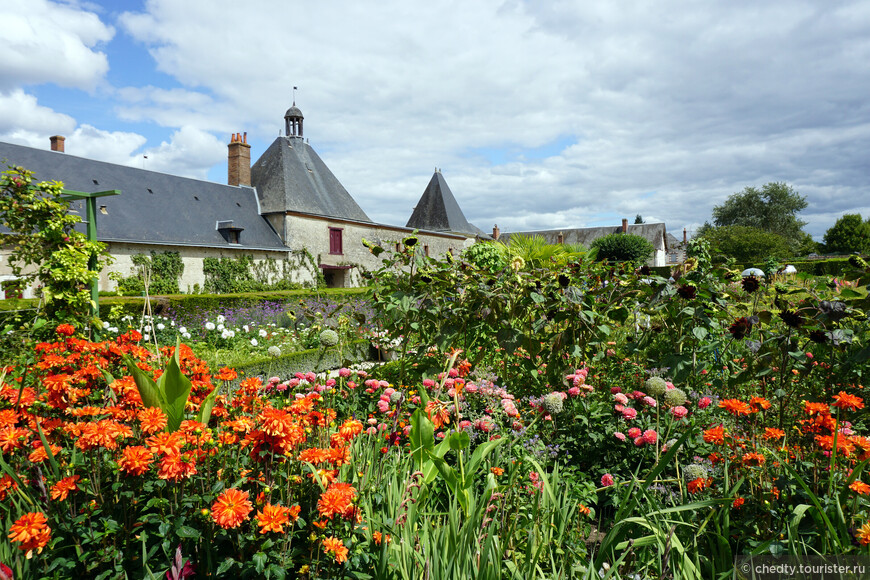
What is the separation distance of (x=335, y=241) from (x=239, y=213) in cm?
431

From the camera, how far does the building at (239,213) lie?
616 inches

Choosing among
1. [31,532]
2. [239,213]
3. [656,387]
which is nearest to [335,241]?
[239,213]

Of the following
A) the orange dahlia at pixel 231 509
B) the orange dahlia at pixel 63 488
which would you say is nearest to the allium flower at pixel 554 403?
the orange dahlia at pixel 231 509

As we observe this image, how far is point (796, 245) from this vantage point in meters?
39.1

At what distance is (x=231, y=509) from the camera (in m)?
1.12

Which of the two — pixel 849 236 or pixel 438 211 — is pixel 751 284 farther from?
pixel 849 236

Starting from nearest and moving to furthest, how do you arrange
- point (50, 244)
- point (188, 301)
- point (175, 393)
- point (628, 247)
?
point (175, 393) < point (50, 244) < point (188, 301) < point (628, 247)

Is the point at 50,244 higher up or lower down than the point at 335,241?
lower down

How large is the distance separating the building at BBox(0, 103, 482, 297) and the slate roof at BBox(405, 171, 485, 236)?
4.26m

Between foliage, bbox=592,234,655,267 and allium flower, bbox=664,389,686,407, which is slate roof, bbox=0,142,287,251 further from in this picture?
foliage, bbox=592,234,655,267

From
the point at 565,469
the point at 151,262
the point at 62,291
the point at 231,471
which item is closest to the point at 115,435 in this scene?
the point at 231,471

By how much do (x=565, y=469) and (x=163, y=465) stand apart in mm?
1682

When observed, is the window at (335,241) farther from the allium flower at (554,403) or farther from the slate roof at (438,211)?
the allium flower at (554,403)

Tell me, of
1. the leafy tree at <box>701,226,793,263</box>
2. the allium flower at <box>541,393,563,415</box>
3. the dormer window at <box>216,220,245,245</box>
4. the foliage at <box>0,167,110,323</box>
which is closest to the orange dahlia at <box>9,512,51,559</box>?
the allium flower at <box>541,393,563,415</box>
